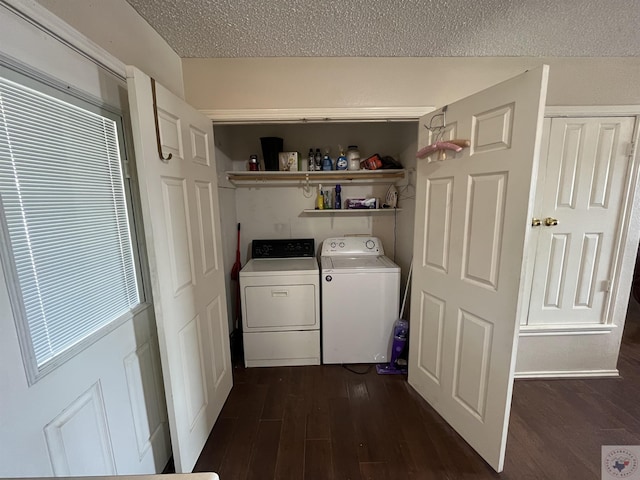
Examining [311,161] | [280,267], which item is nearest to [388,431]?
[280,267]

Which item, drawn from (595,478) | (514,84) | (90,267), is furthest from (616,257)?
(90,267)

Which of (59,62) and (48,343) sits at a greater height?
(59,62)

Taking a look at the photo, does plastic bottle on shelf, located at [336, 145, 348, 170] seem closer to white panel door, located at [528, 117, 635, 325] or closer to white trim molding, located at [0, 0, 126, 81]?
white panel door, located at [528, 117, 635, 325]

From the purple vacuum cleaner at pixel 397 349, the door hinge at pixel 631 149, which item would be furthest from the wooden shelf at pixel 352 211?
the door hinge at pixel 631 149

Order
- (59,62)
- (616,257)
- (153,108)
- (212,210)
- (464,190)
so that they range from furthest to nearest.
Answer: (616,257) → (212,210) → (464,190) → (153,108) → (59,62)

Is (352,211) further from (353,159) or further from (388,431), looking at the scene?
(388,431)

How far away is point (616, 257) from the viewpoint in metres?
1.82

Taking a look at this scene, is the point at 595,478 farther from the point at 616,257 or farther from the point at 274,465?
the point at 274,465

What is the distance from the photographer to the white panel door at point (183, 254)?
1.02 metres

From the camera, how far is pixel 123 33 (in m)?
1.13

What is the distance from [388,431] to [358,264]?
3.88ft

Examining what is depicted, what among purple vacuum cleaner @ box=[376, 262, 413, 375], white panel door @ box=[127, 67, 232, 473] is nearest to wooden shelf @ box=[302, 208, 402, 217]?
purple vacuum cleaner @ box=[376, 262, 413, 375]

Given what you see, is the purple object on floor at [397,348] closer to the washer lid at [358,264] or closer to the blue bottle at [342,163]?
the washer lid at [358,264]

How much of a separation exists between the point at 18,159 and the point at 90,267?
0.40 m
